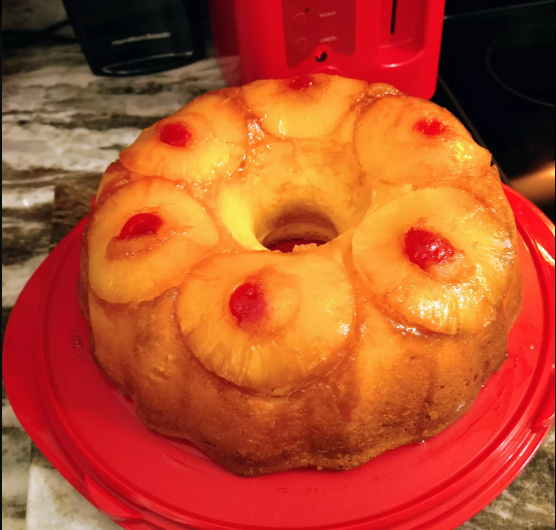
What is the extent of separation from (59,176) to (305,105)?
2.80 ft

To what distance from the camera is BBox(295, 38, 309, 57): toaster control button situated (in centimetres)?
109

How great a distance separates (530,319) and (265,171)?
0.59 m

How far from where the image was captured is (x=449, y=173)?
90cm

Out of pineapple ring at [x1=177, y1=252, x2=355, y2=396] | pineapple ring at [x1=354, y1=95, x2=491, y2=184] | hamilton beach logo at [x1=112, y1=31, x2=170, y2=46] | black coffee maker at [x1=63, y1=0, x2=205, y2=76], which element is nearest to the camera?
pineapple ring at [x1=177, y1=252, x2=355, y2=396]

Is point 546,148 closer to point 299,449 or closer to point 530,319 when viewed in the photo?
point 530,319

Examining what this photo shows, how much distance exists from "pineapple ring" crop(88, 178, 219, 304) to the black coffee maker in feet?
2.48

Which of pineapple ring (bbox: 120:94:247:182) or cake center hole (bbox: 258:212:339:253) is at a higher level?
pineapple ring (bbox: 120:94:247:182)

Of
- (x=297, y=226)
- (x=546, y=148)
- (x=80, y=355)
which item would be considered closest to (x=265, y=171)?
(x=297, y=226)

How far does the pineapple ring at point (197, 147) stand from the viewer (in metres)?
0.95

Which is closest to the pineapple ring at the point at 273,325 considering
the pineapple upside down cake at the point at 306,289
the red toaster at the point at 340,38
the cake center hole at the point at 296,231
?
the pineapple upside down cake at the point at 306,289

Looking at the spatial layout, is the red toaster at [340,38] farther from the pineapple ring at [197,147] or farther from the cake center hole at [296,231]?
the cake center hole at [296,231]

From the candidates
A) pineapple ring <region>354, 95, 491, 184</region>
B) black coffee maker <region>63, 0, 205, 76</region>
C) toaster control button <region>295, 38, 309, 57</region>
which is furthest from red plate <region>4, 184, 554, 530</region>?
black coffee maker <region>63, 0, 205, 76</region>

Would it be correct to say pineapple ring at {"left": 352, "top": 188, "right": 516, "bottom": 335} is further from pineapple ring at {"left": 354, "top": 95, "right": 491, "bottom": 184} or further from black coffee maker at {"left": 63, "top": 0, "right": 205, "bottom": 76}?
black coffee maker at {"left": 63, "top": 0, "right": 205, "bottom": 76}

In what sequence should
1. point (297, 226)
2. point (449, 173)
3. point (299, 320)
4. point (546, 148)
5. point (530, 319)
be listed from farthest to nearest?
point (546, 148)
point (297, 226)
point (530, 319)
point (449, 173)
point (299, 320)
